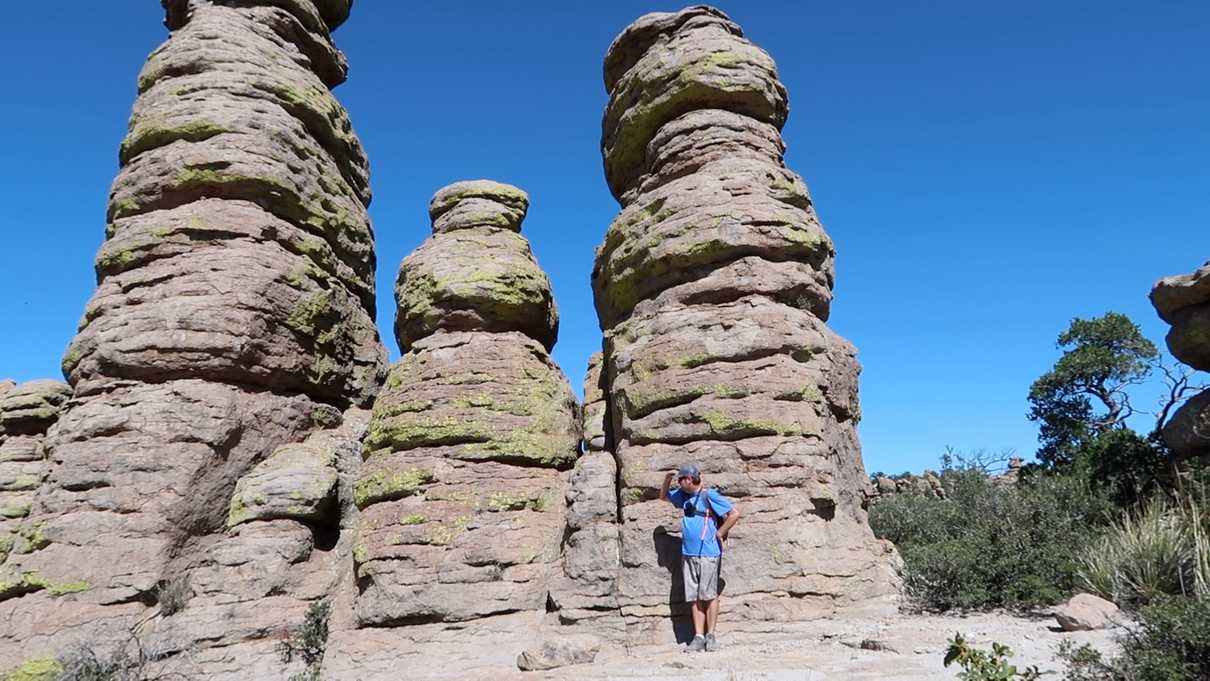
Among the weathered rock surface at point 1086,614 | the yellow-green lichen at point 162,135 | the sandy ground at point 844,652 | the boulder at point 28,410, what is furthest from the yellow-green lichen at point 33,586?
the weathered rock surface at point 1086,614

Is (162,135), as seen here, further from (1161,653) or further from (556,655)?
(1161,653)

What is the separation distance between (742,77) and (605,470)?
276 inches

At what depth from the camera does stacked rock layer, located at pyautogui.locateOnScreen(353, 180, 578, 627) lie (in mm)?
10570

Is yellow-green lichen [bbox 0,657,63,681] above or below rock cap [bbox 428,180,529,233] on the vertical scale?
below

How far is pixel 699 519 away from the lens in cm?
916

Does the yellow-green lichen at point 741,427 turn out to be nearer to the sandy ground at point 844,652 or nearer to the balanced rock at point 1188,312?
the sandy ground at point 844,652

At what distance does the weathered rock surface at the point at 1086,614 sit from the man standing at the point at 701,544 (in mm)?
3427

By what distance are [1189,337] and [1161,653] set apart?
1659cm

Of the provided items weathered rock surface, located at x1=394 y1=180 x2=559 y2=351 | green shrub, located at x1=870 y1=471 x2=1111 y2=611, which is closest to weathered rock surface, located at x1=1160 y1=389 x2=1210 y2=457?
green shrub, located at x1=870 y1=471 x2=1111 y2=611

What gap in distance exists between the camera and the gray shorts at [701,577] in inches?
347

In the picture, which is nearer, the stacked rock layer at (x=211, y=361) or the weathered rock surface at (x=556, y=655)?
the weathered rock surface at (x=556, y=655)

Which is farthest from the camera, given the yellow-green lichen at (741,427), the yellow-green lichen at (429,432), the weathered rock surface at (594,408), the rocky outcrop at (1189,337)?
the rocky outcrop at (1189,337)

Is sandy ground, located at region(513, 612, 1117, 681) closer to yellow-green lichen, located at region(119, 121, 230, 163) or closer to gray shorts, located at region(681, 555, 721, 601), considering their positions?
gray shorts, located at region(681, 555, 721, 601)

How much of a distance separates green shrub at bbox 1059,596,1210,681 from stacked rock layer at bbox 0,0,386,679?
985 centimetres
